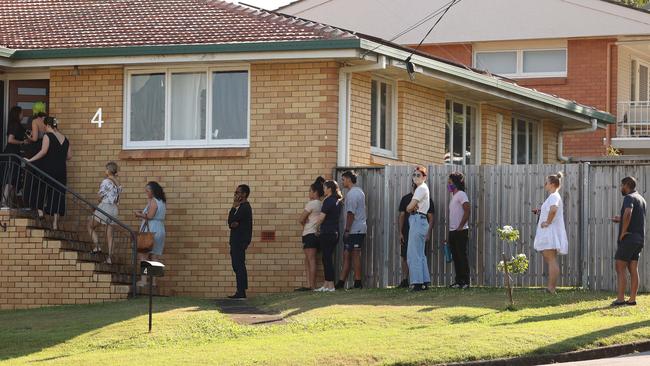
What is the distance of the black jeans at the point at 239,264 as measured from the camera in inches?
812

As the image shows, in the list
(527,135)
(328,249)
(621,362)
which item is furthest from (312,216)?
(527,135)

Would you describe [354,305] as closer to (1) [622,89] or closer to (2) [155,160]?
(2) [155,160]

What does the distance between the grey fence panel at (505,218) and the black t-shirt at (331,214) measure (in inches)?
25.1

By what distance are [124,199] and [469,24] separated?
53.0 ft

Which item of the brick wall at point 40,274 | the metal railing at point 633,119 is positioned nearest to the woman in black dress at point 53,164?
the brick wall at point 40,274

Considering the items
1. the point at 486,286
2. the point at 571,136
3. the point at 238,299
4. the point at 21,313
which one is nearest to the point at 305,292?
the point at 238,299

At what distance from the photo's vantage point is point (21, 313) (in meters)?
19.9

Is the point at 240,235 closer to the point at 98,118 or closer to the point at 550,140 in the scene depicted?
the point at 98,118

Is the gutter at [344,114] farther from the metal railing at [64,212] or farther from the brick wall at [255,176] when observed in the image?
the metal railing at [64,212]

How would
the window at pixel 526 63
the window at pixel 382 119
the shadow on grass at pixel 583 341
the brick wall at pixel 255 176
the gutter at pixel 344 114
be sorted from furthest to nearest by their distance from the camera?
the window at pixel 526 63 → the window at pixel 382 119 → the gutter at pixel 344 114 → the brick wall at pixel 255 176 → the shadow on grass at pixel 583 341

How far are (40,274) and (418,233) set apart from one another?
5575 mm

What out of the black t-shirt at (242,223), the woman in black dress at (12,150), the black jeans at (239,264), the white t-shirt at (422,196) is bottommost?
the black jeans at (239,264)

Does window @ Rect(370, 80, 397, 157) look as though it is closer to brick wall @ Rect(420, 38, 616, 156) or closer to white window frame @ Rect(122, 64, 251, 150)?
white window frame @ Rect(122, 64, 251, 150)

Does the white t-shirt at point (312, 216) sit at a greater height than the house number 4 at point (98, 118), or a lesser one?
lesser
